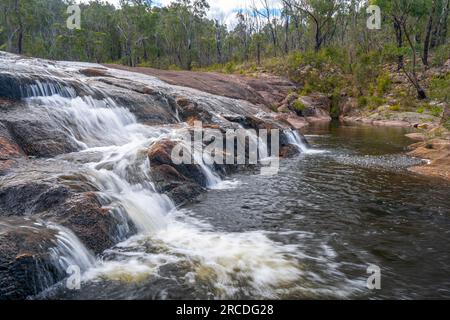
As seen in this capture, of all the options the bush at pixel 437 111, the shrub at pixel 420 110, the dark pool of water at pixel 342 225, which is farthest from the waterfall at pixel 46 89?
the shrub at pixel 420 110

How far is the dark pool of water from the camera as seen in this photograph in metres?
5.04

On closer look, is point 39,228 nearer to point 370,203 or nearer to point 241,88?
point 370,203

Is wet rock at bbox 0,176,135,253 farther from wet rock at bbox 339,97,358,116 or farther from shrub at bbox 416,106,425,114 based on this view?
wet rock at bbox 339,97,358,116

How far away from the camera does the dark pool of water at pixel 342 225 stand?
504 cm

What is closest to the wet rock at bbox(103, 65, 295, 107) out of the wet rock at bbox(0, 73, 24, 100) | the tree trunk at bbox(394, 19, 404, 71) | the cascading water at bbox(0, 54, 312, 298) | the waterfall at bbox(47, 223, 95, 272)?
the tree trunk at bbox(394, 19, 404, 71)

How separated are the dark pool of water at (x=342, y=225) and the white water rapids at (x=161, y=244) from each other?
21cm

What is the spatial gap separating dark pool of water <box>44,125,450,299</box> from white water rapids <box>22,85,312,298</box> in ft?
0.68

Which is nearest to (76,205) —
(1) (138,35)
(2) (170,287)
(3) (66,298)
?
(3) (66,298)

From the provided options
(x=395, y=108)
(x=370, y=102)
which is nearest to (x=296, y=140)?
(x=395, y=108)

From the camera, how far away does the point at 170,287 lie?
5031 mm

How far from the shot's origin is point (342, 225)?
7.29m

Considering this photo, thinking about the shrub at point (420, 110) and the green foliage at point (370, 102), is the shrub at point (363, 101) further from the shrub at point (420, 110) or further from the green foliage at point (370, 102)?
the shrub at point (420, 110)

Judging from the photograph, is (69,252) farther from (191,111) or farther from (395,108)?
(395,108)
